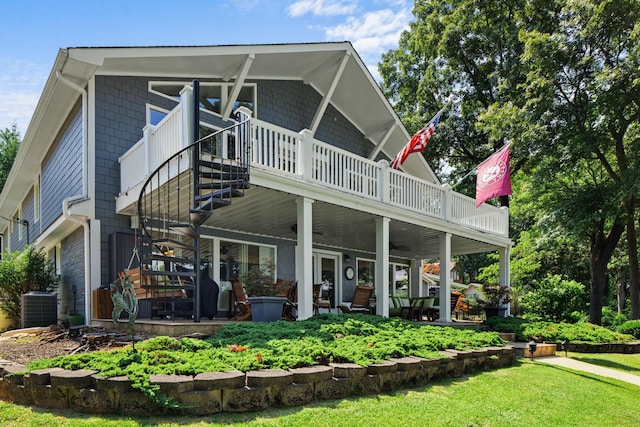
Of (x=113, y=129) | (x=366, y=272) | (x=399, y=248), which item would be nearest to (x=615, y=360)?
(x=399, y=248)

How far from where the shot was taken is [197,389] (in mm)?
3715

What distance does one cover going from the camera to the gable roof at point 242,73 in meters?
8.19

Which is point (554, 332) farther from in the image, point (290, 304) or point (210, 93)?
point (210, 93)

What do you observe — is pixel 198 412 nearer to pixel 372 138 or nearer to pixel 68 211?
pixel 68 211

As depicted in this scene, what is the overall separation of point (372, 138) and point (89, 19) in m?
7.91

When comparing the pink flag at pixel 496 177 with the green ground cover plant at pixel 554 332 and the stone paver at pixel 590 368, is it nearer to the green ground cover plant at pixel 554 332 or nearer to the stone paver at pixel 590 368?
the green ground cover plant at pixel 554 332

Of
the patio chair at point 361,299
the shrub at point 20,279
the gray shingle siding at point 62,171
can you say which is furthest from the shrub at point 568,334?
the shrub at point 20,279

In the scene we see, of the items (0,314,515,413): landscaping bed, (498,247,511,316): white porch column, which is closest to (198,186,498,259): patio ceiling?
(498,247,511,316): white porch column

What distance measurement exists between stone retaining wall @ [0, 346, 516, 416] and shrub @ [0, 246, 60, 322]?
6415 millimetres

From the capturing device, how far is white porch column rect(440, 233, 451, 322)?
11.4 m

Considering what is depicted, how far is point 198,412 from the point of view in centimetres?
365

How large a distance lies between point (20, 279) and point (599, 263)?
623 inches

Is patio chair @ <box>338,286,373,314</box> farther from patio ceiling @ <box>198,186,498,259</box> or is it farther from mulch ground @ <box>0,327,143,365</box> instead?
mulch ground @ <box>0,327,143,365</box>

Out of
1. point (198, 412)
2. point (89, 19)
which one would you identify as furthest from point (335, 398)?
point (89, 19)
